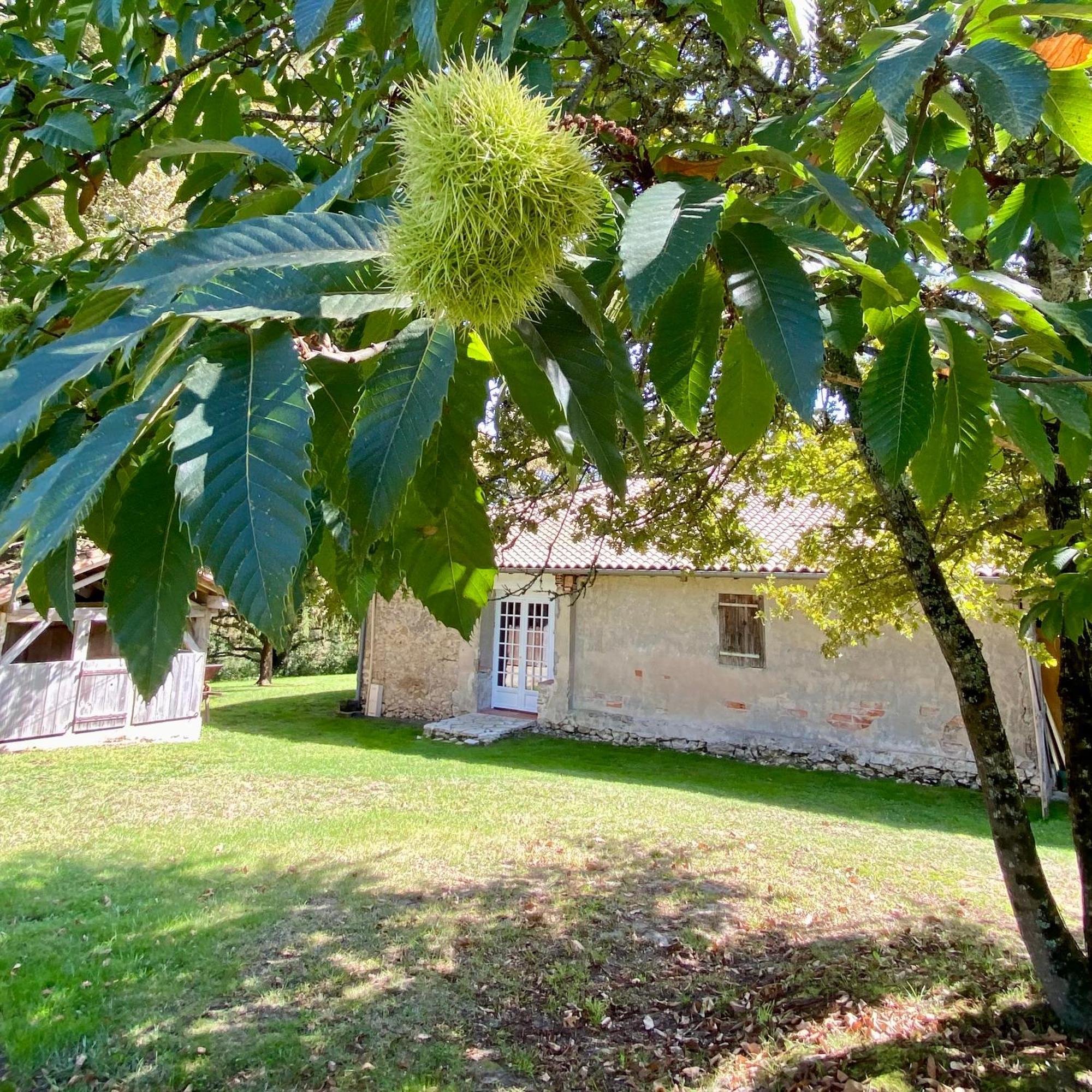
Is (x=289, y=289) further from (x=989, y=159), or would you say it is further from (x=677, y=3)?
(x=989, y=159)

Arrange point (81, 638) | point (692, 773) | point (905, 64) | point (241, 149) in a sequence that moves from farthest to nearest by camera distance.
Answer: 1. point (81, 638)
2. point (692, 773)
3. point (241, 149)
4. point (905, 64)

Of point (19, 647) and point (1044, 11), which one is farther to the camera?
point (19, 647)

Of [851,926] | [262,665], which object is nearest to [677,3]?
[851,926]

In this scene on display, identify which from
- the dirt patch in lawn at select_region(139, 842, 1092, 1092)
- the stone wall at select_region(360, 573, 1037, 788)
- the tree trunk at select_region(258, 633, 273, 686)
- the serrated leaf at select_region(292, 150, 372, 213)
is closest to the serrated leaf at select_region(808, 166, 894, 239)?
the serrated leaf at select_region(292, 150, 372, 213)

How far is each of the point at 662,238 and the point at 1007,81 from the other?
0.71 meters

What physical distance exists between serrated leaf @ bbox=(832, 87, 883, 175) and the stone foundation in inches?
351

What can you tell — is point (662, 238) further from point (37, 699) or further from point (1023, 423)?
point (37, 699)

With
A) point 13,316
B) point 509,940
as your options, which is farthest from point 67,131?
point 509,940

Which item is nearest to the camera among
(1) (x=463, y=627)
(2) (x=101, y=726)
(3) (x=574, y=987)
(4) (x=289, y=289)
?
(4) (x=289, y=289)

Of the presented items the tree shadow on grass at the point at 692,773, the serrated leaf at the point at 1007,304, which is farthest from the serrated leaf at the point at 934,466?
the tree shadow on grass at the point at 692,773

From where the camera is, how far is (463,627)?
4.66 feet

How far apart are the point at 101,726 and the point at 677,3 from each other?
13.2 meters

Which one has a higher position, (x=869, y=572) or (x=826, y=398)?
(x=826, y=398)

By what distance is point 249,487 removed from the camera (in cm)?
76
